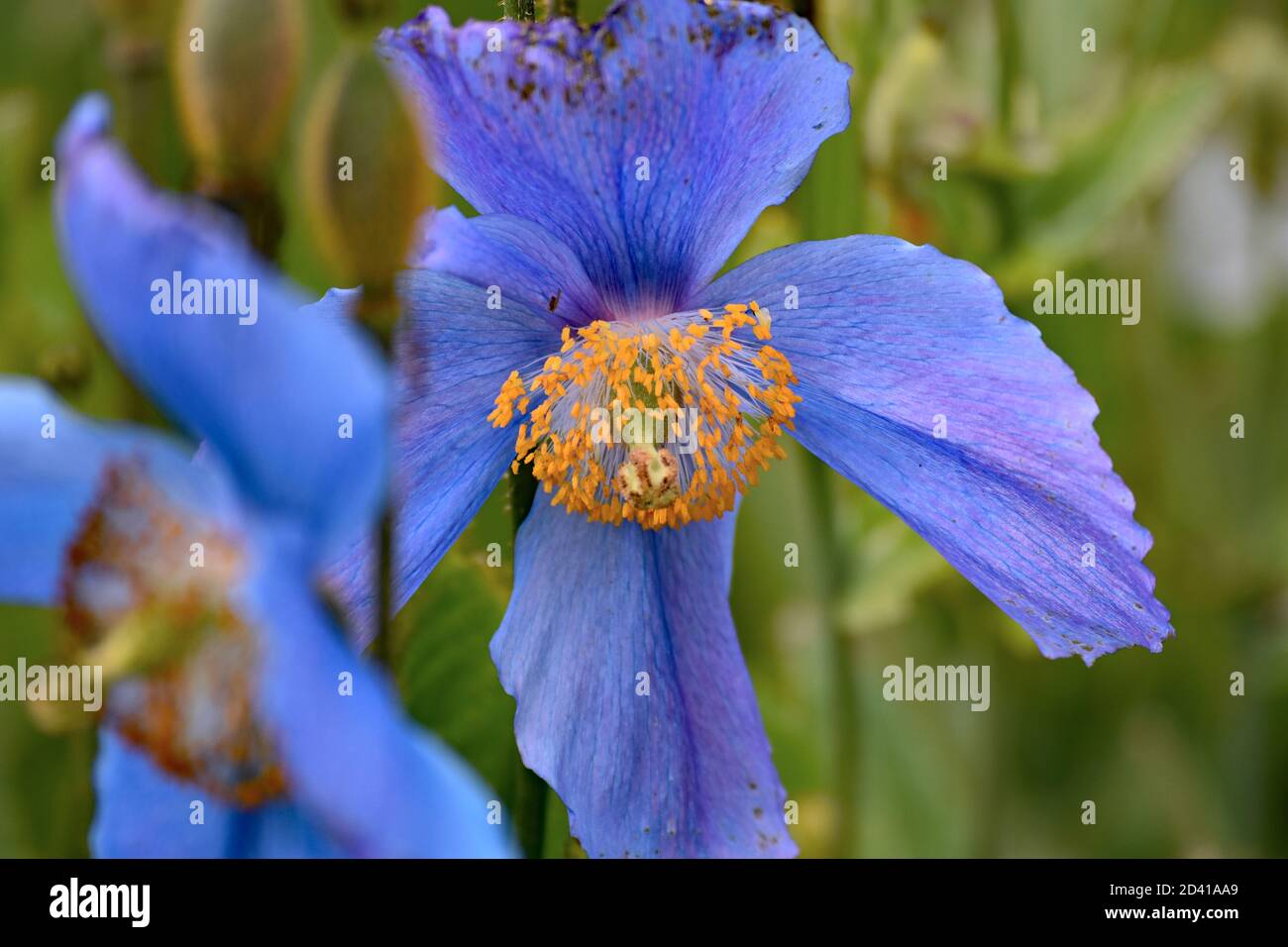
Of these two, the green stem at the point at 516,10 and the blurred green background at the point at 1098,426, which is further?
the blurred green background at the point at 1098,426

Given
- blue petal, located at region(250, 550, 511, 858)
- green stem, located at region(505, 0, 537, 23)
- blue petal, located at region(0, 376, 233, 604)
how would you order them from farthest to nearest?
green stem, located at region(505, 0, 537, 23)
blue petal, located at region(0, 376, 233, 604)
blue petal, located at region(250, 550, 511, 858)

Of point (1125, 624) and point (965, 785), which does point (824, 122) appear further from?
point (965, 785)

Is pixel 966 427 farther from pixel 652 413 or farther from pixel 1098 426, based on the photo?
pixel 1098 426

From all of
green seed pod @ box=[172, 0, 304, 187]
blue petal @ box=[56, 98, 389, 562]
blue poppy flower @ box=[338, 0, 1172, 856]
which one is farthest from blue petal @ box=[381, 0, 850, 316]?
blue petal @ box=[56, 98, 389, 562]

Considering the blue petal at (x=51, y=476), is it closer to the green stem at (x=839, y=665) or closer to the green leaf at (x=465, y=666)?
the green leaf at (x=465, y=666)

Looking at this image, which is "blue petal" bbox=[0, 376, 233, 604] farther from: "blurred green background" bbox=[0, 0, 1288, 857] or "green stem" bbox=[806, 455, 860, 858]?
"green stem" bbox=[806, 455, 860, 858]

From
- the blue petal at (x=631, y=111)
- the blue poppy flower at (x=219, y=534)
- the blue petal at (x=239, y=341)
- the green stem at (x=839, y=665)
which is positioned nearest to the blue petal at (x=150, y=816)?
the blue poppy flower at (x=219, y=534)
